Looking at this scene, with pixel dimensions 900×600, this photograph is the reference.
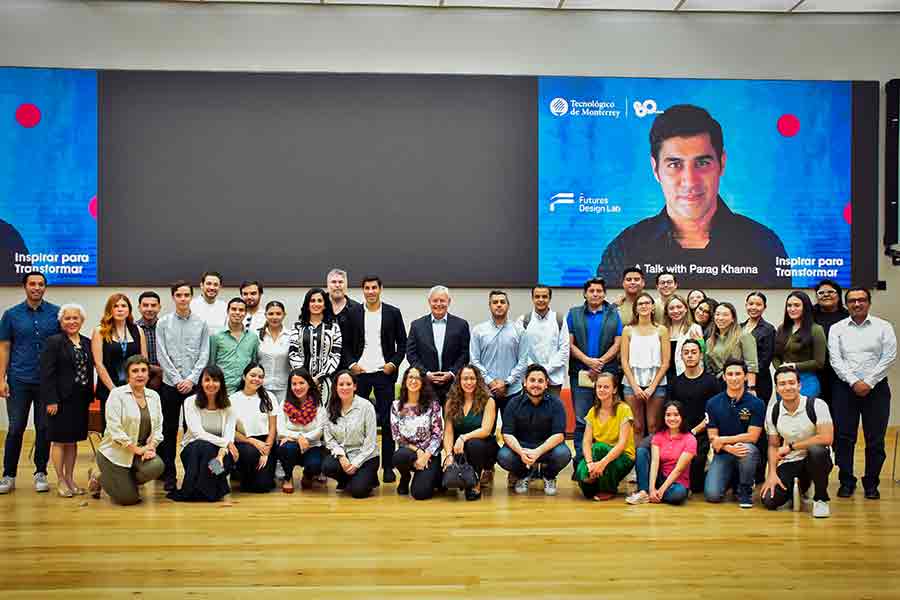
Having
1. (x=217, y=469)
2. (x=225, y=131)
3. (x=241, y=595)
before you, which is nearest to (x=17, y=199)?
(x=225, y=131)

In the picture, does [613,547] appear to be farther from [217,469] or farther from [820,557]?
[217,469]

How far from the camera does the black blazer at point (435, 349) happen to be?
23.5ft

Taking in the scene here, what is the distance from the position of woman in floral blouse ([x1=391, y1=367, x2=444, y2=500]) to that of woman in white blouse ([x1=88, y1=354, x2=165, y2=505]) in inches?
62.7

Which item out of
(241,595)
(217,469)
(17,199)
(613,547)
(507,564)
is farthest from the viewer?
(17,199)

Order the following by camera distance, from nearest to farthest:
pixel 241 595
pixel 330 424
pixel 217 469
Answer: pixel 241 595, pixel 217 469, pixel 330 424

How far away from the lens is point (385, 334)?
7172 millimetres

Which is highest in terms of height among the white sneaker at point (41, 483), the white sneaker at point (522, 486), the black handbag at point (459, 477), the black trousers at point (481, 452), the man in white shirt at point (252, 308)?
the man in white shirt at point (252, 308)

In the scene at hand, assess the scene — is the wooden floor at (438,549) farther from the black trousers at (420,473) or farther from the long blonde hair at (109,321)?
the long blonde hair at (109,321)

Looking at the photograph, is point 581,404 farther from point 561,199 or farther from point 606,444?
point 561,199

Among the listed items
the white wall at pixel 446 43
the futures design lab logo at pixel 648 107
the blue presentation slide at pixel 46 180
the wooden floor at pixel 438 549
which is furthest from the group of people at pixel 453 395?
the futures design lab logo at pixel 648 107

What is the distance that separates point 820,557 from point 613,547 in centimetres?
102

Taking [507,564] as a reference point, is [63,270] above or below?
above

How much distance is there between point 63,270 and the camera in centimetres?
921

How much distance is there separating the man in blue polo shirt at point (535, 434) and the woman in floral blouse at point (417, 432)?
1.57 feet
